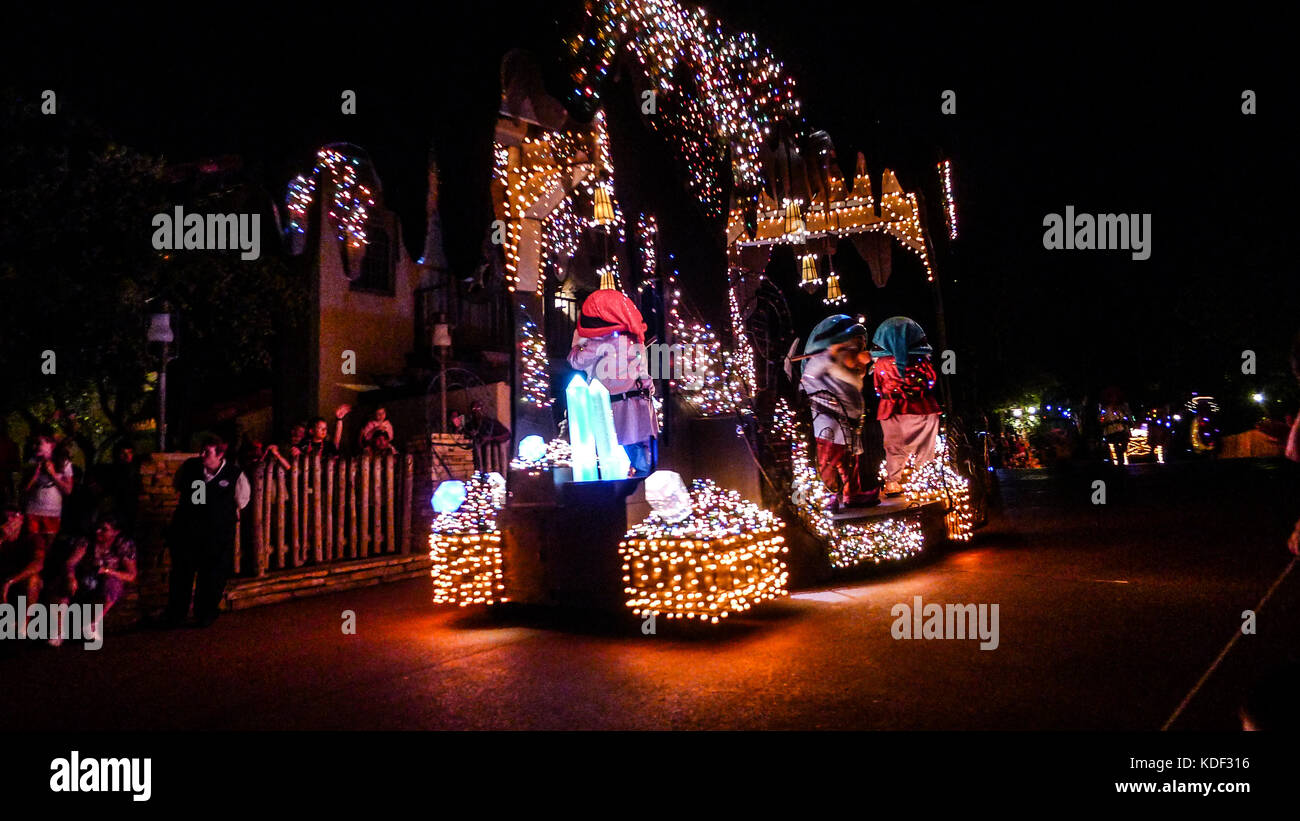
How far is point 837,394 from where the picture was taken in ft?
29.5

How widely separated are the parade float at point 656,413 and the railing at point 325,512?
211cm

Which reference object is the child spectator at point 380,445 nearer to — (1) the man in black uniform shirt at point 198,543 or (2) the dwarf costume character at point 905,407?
(1) the man in black uniform shirt at point 198,543

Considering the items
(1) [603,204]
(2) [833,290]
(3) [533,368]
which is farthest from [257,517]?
(2) [833,290]

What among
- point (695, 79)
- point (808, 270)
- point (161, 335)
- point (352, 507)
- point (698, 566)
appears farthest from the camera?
point (808, 270)

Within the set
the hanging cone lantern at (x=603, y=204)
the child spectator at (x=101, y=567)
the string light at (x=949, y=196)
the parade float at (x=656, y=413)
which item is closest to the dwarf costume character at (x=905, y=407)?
the parade float at (x=656, y=413)

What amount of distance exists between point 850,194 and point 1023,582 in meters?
5.87

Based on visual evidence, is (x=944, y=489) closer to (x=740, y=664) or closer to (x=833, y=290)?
(x=833, y=290)

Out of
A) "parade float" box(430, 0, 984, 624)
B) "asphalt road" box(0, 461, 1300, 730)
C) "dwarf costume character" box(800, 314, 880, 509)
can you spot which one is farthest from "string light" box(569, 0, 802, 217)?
"asphalt road" box(0, 461, 1300, 730)

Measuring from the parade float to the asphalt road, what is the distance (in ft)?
1.29

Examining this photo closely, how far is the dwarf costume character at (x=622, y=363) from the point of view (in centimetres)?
660

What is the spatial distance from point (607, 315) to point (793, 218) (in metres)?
5.07

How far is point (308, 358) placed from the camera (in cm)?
1580

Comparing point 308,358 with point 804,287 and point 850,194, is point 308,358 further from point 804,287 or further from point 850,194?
point 850,194

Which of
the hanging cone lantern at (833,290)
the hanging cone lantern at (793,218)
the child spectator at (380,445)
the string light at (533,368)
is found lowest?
the child spectator at (380,445)
